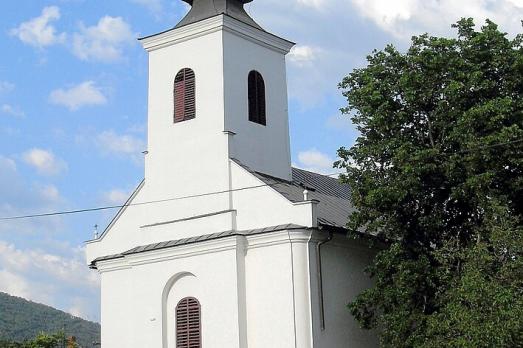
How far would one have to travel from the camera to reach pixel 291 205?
92.6 ft

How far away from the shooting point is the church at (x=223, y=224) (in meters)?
27.8

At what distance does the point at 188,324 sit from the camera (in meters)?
29.0

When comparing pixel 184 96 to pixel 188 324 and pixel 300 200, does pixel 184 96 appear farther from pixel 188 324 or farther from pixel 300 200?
pixel 188 324

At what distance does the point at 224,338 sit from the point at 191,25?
1014cm

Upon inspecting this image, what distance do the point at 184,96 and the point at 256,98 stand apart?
234 cm

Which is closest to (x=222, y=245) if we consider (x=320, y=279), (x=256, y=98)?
(x=320, y=279)

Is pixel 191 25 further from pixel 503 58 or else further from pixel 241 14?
pixel 503 58

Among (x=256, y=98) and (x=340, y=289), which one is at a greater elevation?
(x=256, y=98)

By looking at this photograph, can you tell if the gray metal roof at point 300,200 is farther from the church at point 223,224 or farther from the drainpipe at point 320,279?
the drainpipe at point 320,279

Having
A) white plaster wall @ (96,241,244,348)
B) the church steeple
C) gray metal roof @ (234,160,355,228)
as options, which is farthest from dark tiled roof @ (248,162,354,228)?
the church steeple

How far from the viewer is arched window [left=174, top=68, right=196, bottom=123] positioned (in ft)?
102

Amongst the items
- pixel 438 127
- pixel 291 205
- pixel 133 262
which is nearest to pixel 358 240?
pixel 291 205

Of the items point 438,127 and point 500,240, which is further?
point 438,127

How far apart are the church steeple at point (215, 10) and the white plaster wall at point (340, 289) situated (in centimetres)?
802
